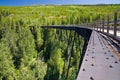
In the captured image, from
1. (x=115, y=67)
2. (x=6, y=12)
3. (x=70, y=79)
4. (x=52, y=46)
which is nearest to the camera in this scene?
(x=115, y=67)

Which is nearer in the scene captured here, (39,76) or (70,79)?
(70,79)

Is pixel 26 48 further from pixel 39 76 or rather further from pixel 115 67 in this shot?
pixel 115 67

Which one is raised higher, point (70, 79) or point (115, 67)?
point (115, 67)

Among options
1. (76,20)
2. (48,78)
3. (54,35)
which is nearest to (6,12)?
(76,20)

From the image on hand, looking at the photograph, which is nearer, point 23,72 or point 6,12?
point 23,72

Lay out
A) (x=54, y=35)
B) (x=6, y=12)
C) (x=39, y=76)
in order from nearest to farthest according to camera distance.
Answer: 1. (x=39, y=76)
2. (x=54, y=35)
3. (x=6, y=12)

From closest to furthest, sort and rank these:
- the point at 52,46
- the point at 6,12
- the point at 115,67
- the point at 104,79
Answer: the point at 104,79, the point at 115,67, the point at 52,46, the point at 6,12

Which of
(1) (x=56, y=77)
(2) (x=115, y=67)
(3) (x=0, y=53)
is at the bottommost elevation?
(1) (x=56, y=77)

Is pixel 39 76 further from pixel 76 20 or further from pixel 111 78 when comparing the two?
pixel 76 20

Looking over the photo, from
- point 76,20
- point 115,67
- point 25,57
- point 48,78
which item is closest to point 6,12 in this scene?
point 76,20
